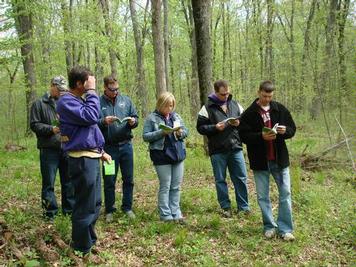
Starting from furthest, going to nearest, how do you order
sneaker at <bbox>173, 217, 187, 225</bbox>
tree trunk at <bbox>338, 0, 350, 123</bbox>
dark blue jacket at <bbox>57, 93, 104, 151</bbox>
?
tree trunk at <bbox>338, 0, 350, 123</bbox>, sneaker at <bbox>173, 217, 187, 225</bbox>, dark blue jacket at <bbox>57, 93, 104, 151</bbox>

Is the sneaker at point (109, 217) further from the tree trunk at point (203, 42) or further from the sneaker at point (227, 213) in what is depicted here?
the tree trunk at point (203, 42)

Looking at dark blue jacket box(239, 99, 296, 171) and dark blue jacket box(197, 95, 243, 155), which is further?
dark blue jacket box(197, 95, 243, 155)

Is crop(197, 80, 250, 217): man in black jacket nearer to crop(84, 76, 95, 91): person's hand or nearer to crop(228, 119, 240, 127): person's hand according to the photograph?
crop(228, 119, 240, 127): person's hand

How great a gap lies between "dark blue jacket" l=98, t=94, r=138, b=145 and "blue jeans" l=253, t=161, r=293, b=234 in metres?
2.07

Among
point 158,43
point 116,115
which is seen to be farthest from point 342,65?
point 116,115

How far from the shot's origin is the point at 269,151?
→ 5.28 m

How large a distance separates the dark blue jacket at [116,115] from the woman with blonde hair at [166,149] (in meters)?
0.31

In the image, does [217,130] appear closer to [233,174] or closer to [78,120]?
[233,174]

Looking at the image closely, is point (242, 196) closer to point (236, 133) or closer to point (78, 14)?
point (236, 133)

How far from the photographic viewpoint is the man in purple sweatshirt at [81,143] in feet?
13.4

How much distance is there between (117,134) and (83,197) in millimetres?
1647

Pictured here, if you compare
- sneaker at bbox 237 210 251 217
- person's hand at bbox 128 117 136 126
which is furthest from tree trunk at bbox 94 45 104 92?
sneaker at bbox 237 210 251 217

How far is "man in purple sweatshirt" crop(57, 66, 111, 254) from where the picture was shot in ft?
13.4

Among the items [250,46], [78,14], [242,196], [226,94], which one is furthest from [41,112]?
[250,46]
